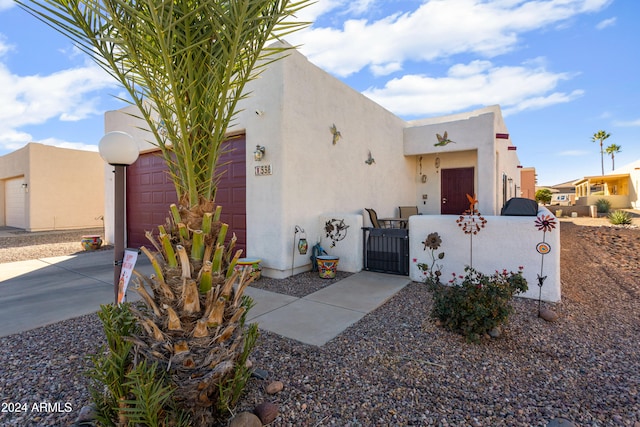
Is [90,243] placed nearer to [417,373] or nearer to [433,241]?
[433,241]

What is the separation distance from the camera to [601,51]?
8.27 m

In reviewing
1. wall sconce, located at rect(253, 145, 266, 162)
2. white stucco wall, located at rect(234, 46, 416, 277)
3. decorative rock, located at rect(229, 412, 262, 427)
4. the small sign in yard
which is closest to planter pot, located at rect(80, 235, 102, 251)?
white stucco wall, located at rect(234, 46, 416, 277)

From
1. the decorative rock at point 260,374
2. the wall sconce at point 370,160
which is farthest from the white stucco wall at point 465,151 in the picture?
the decorative rock at point 260,374

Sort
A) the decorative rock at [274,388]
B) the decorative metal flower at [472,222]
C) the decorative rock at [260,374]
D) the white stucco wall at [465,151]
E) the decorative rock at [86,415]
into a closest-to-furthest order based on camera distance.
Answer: the decorative rock at [86,415]
the decorative rock at [274,388]
the decorative rock at [260,374]
the decorative metal flower at [472,222]
the white stucco wall at [465,151]

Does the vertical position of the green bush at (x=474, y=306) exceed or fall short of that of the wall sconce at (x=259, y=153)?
it falls short

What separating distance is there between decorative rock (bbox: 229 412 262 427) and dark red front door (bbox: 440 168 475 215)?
33.1 ft

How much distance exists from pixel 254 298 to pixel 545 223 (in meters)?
4.41

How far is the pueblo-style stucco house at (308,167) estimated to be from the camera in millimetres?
5590

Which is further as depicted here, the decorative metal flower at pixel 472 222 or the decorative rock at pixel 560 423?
the decorative metal flower at pixel 472 222

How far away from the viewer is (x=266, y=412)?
191cm

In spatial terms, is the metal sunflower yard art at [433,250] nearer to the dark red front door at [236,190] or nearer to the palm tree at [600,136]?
the dark red front door at [236,190]

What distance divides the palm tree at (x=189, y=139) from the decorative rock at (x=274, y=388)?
31 centimetres

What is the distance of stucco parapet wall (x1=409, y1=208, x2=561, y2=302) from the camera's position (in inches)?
169

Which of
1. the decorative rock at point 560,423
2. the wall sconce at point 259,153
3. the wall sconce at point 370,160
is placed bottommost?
the decorative rock at point 560,423
